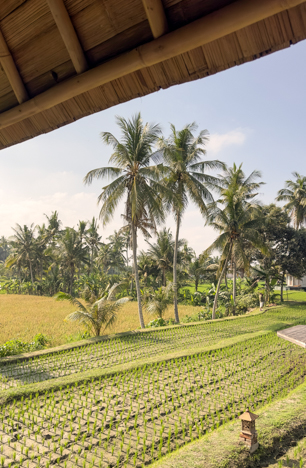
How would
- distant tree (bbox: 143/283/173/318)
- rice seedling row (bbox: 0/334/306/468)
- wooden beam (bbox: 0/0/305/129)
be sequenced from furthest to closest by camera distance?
distant tree (bbox: 143/283/173/318) → rice seedling row (bbox: 0/334/306/468) → wooden beam (bbox: 0/0/305/129)

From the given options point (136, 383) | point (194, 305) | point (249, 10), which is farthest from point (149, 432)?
point (194, 305)

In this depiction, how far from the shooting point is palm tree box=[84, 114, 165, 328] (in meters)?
12.3

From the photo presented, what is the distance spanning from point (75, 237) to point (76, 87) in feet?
85.2

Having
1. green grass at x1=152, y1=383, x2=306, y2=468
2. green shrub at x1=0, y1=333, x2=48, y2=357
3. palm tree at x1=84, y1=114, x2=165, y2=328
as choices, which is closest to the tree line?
palm tree at x1=84, y1=114, x2=165, y2=328

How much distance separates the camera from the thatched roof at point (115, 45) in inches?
47.7

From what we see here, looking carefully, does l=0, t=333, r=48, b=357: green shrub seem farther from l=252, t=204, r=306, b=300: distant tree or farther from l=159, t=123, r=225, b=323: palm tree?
l=252, t=204, r=306, b=300: distant tree

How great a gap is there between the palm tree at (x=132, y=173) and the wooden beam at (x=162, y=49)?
10457 mm

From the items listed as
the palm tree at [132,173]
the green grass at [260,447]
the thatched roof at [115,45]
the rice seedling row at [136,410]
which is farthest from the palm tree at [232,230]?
the thatched roof at [115,45]

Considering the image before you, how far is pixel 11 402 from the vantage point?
5789 millimetres

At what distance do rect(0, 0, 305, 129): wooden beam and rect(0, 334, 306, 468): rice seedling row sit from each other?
4.04 metres

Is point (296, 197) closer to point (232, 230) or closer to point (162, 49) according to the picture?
point (232, 230)

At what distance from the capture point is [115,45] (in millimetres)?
1459

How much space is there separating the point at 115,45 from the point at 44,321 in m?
15.5

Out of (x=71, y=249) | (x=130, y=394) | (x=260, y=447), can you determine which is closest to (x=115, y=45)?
(x=260, y=447)
